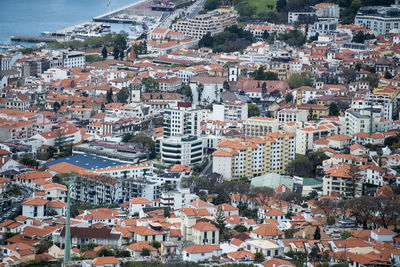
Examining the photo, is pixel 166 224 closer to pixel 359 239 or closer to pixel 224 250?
pixel 224 250

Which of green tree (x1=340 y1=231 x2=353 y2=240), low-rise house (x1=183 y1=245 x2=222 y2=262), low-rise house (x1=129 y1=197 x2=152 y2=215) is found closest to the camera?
low-rise house (x1=183 y1=245 x2=222 y2=262)

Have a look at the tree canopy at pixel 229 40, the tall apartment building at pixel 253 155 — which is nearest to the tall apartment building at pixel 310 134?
the tall apartment building at pixel 253 155

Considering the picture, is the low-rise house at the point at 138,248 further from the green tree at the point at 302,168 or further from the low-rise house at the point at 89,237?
the green tree at the point at 302,168

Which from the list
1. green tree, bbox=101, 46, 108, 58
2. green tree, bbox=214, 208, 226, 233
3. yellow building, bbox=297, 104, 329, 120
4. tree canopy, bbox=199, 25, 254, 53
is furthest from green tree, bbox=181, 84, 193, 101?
green tree, bbox=214, 208, 226, 233

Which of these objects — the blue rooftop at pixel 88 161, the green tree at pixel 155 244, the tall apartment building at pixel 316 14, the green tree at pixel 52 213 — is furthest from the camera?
the tall apartment building at pixel 316 14

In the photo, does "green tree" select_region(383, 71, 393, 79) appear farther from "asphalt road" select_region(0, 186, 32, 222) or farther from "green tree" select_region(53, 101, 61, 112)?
"asphalt road" select_region(0, 186, 32, 222)

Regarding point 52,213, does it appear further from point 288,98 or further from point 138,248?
point 288,98
